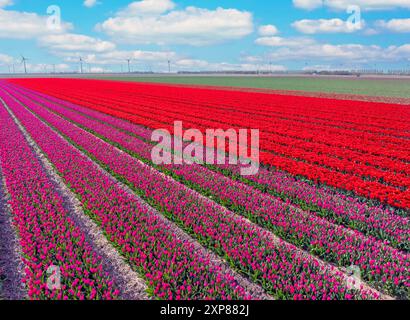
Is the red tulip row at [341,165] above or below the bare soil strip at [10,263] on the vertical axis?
above

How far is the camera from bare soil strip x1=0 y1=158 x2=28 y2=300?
676cm

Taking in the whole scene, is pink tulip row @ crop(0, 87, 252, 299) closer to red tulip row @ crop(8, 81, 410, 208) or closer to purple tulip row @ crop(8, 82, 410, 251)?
purple tulip row @ crop(8, 82, 410, 251)

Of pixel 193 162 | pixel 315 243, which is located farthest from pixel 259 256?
pixel 193 162

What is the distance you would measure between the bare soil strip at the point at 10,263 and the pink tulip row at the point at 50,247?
0.60 feet

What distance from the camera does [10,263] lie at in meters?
7.76

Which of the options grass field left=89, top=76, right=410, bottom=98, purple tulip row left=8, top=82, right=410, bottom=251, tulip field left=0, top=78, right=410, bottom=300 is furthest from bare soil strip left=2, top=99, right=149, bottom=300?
grass field left=89, top=76, right=410, bottom=98

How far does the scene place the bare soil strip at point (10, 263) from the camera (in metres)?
6.76

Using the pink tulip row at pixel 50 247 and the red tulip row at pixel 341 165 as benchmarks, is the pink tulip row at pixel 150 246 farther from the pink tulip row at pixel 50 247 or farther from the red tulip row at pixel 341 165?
the red tulip row at pixel 341 165

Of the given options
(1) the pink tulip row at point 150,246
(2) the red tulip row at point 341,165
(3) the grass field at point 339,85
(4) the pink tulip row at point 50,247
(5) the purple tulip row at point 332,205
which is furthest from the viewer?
(3) the grass field at point 339,85

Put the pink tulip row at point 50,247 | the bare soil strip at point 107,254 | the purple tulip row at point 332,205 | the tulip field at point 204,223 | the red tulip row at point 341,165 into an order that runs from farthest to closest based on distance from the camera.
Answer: the red tulip row at point 341,165, the purple tulip row at point 332,205, the bare soil strip at point 107,254, the tulip field at point 204,223, the pink tulip row at point 50,247

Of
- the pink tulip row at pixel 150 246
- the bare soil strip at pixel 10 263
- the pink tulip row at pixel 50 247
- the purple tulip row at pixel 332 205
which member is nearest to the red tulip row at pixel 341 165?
the purple tulip row at pixel 332 205

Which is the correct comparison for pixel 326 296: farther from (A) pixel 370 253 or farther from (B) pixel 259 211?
(B) pixel 259 211

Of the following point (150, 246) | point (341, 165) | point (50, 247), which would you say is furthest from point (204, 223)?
point (341, 165)

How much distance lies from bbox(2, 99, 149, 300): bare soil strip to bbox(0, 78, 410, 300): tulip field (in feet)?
0.11
